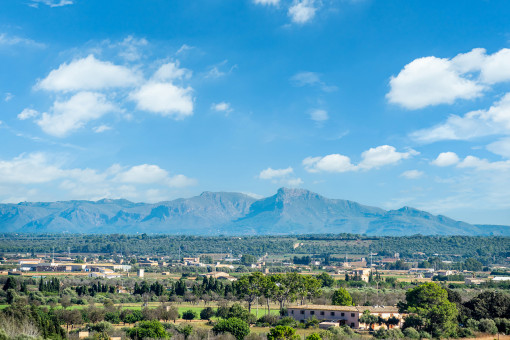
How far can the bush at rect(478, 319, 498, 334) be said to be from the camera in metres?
54.6

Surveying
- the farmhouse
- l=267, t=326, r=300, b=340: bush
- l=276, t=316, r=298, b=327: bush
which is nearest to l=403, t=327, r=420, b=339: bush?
the farmhouse

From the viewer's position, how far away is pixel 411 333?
5159 centimetres

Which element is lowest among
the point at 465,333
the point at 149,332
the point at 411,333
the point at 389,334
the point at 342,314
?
the point at 465,333

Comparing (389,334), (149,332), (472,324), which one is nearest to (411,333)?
(389,334)

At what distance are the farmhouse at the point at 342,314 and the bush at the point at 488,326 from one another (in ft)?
26.0

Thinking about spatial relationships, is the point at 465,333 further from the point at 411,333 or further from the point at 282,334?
the point at 282,334

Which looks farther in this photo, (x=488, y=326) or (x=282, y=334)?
(x=488, y=326)

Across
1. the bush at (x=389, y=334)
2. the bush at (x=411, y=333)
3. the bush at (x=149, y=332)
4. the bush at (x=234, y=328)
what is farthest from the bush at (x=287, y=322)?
the bush at (x=149, y=332)

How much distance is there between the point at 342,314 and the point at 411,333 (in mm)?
10165

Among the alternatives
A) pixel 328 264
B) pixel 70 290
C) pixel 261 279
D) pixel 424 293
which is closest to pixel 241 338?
pixel 424 293

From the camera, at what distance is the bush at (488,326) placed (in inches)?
2149

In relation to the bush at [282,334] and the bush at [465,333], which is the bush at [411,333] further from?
the bush at [282,334]

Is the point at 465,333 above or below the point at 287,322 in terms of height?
below

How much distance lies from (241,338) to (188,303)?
4350 centimetres
